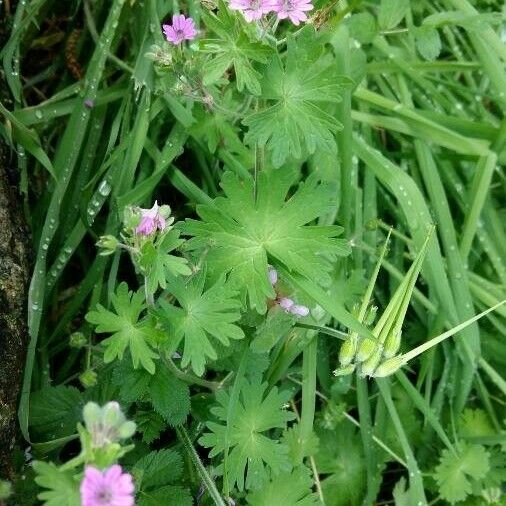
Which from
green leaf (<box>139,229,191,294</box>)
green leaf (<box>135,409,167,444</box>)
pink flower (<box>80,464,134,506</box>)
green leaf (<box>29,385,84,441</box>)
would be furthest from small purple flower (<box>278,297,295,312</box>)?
pink flower (<box>80,464,134,506</box>)

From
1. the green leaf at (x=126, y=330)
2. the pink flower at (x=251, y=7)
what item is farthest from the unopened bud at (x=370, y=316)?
the pink flower at (x=251, y=7)

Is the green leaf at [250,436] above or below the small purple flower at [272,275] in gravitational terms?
below

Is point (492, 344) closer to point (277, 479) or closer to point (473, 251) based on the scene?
point (473, 251)

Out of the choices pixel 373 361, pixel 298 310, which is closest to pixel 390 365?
pixel 373 361

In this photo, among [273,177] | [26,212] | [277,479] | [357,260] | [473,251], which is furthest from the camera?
[473,251]

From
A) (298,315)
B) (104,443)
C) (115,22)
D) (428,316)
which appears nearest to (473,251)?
(428,316)

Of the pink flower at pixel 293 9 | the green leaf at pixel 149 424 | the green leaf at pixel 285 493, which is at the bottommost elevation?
the green leaf at pixel 285 493

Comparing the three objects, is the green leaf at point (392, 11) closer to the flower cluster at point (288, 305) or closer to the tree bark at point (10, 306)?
the flower cluster at point (288, 305)
